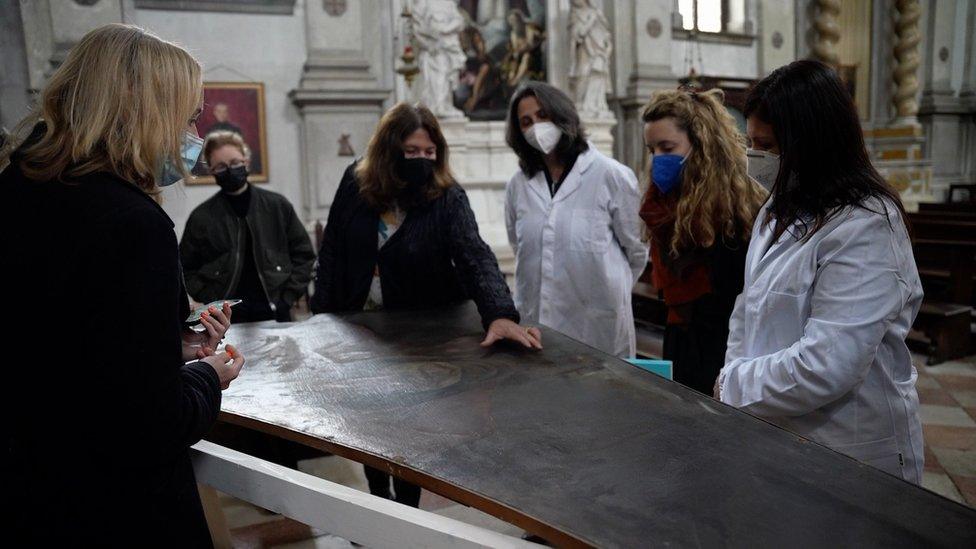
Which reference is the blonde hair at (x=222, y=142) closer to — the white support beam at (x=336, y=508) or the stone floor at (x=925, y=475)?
the stone floor at (x=925, y=475)

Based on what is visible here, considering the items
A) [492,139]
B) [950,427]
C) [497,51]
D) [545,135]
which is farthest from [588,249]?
[497,51]

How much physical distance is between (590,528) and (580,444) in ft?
1.03

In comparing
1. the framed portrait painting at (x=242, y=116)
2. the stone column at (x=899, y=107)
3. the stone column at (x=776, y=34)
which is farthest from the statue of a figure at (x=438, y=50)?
the stone column at (x=899, y=107)

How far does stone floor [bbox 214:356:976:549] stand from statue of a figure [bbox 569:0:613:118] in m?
6.75

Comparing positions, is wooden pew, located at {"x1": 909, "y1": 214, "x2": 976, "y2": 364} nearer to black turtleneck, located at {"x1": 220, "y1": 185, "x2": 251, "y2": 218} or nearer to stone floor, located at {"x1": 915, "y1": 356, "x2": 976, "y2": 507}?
stone floor, located at {"x1": 915, "y1": 356, "x2": 976, "y2": 507}

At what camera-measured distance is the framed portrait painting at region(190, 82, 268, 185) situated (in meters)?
9.12

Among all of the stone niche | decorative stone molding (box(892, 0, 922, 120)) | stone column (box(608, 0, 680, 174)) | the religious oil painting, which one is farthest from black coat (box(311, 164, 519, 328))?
decorative stone molding (box(892, 0, 922, 120))

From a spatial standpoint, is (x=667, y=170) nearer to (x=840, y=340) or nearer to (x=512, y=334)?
(x=512, y=334)

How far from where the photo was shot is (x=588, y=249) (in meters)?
3.08

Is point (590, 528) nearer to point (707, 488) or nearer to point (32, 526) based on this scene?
point (707, 488)

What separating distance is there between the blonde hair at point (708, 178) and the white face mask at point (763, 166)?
52 centimetres

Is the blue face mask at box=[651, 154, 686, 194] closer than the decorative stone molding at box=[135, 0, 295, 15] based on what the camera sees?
Yes

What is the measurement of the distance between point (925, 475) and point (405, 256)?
2615mm

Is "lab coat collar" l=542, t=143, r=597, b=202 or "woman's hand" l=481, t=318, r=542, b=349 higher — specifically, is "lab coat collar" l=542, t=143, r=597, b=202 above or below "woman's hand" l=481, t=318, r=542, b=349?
above
